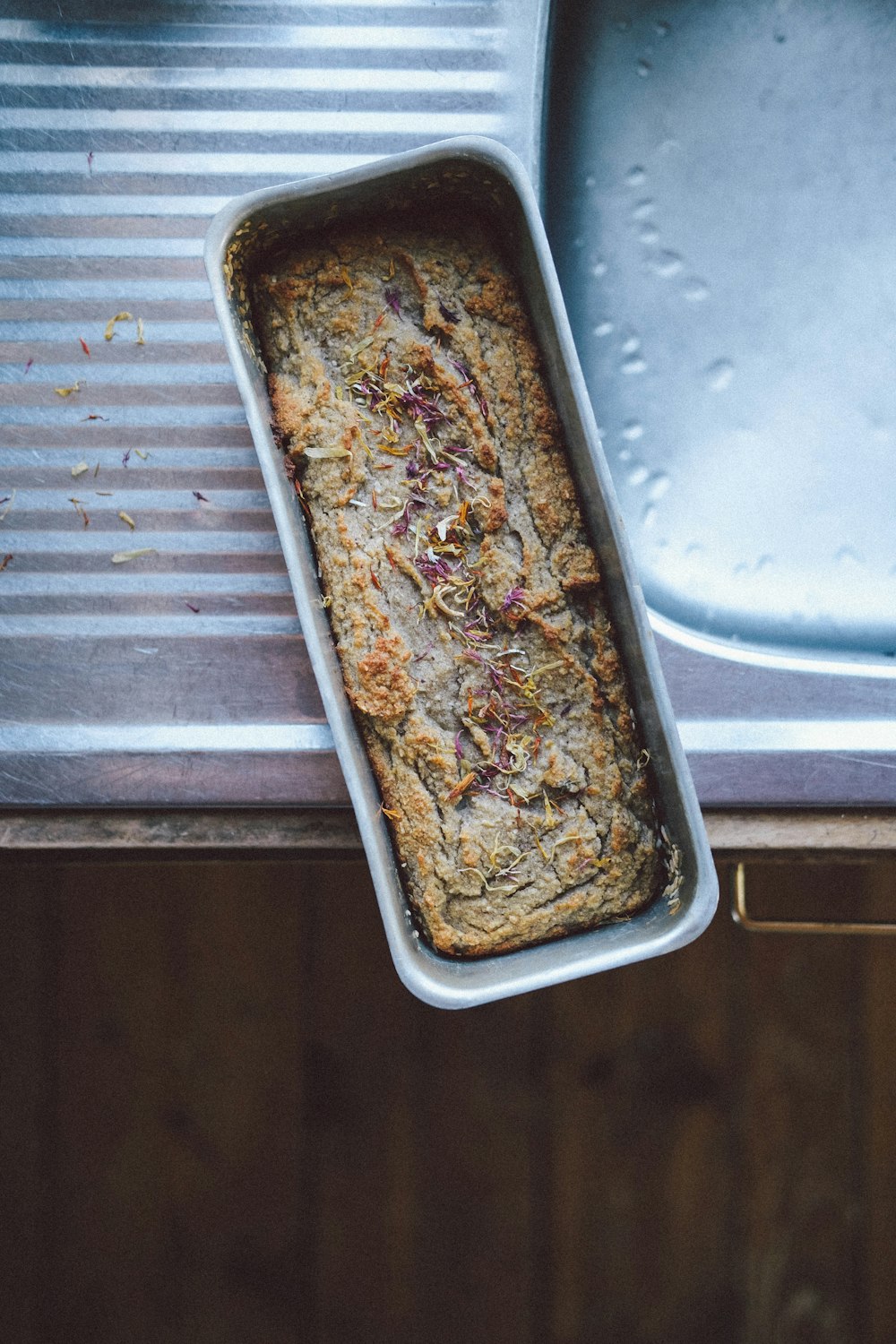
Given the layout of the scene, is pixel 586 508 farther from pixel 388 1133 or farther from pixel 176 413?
pixel 388 1133

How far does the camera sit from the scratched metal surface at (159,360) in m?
0.86

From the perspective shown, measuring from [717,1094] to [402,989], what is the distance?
0.44 metres

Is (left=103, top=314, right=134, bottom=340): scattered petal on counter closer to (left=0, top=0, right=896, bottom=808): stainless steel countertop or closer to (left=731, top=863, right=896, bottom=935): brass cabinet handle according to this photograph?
(left=0, top=0, right=896, bottom=808): stainless steel countertop

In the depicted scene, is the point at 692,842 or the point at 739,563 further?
the point at 739,563

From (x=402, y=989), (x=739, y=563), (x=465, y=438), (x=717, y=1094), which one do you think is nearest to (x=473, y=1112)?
(x=402, y=989)

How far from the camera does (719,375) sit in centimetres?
99

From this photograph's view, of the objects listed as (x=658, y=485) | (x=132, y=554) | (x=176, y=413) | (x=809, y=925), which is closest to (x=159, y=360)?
(x=176, y=413)

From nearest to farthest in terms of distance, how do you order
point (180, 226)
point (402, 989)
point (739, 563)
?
point (180, 226) → point (739, 563) → point (402, 989)

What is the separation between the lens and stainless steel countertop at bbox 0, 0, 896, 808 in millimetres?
856

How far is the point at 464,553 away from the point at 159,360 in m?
0.32

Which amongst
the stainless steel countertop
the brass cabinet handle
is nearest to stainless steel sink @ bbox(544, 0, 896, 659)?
the stainless steel countertop

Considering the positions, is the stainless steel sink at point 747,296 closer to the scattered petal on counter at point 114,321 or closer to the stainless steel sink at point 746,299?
the stainless steel sink at point 746,299

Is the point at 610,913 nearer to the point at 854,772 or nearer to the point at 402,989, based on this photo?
the point at 854,772

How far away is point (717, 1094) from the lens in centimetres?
128
